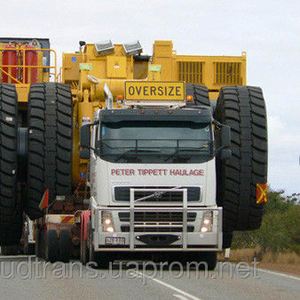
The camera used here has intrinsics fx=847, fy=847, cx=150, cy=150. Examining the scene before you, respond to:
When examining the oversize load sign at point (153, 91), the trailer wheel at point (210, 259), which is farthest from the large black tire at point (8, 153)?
the trailer wheel at point (210, 259)

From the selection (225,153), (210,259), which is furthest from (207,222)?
(225,153)

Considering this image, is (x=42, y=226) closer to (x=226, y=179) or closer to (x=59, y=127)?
(x=59, y=127)

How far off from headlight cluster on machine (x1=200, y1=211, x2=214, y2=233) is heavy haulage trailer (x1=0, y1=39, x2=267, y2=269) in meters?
0.02

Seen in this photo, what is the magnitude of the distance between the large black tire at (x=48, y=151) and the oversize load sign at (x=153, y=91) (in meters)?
2.19

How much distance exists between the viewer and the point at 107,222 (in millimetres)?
Answer: 16391

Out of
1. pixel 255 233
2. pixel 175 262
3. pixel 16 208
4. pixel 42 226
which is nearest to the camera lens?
pixel 175 262

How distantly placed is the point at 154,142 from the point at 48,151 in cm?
344

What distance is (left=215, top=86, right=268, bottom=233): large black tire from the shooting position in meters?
18.9

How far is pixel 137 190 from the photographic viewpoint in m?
16.5

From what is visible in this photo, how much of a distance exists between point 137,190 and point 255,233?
66.7ft

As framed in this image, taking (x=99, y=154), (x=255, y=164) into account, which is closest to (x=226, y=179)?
(x=255, y=164)

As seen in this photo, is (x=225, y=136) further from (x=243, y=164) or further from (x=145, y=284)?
(x=145, y=284)

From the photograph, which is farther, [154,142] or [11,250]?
[11,250]

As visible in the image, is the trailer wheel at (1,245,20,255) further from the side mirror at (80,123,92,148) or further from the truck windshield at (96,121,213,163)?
the truck windshield at (96,121,213,163)
